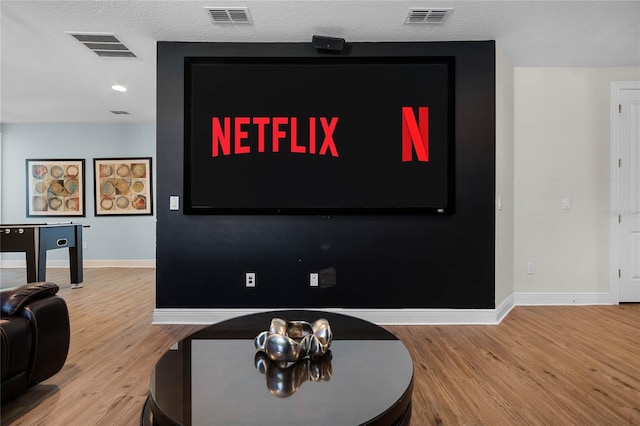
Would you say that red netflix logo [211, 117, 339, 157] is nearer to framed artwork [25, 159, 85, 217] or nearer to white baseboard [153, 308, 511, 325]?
white baseboard [153, 308, 511, 325]

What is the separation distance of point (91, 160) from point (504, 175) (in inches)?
255

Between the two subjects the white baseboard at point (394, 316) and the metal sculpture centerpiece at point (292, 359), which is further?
the white baseboard at point (394, 316)

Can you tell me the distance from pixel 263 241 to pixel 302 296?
62 centimetres

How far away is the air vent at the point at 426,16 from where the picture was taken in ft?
8.54

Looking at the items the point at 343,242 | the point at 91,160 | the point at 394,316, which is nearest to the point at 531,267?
the point at 394,316

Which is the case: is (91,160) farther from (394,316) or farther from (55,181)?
(394,316)

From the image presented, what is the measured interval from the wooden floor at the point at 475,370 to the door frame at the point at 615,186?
0.96ft

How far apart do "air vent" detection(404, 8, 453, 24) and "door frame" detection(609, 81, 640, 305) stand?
2426mm

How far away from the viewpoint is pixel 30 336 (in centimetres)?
173

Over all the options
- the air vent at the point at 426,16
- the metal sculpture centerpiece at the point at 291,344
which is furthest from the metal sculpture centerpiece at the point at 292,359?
the air vent at the point at 426,16

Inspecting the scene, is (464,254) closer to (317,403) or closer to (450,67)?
(450,67)

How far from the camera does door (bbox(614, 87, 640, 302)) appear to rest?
3.67 meters

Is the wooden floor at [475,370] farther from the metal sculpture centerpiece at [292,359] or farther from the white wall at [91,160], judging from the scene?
the white wall at [91,160]

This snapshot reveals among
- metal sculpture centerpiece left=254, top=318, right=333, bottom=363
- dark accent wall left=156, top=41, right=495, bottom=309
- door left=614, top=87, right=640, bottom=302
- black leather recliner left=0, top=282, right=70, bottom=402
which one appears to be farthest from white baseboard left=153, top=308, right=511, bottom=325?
door left=614, top=87, right=640, bottom=302
